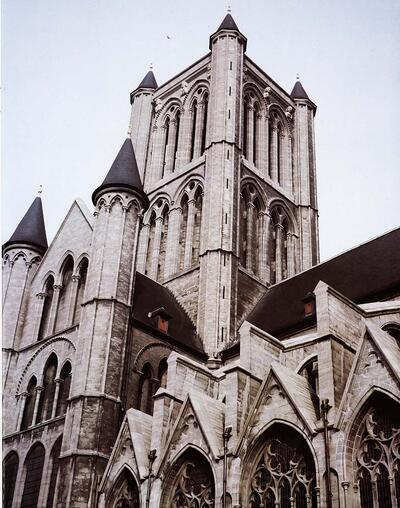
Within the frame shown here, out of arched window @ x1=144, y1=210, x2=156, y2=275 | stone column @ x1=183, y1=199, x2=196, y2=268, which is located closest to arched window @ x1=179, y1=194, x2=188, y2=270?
stone column @ x1=183, y1=199, x2=196, y2=268

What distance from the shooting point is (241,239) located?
30156 millimetres

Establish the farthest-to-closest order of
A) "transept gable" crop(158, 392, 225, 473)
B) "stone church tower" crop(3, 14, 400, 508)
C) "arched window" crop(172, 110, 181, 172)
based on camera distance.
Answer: "arched window" crop(172, 110, 181, 172)
"transept gable" crop(158, 392, 225, 473)
"stone church tower" crop(3, 14, 400, 508)

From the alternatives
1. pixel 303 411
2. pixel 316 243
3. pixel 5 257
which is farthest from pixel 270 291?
pixel 303 411

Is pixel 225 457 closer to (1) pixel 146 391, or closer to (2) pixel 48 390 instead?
(1) pixel 146 391

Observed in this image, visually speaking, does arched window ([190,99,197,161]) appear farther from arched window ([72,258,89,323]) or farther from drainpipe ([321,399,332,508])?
drainpipe ([321,399,332,508])

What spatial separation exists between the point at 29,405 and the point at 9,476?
2.26m

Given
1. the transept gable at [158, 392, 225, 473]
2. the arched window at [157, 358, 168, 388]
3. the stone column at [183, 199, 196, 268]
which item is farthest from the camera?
the stone column at [183, 199, 196, 268]

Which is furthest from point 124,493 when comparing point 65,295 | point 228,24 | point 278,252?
point 228,24

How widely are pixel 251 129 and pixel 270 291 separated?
9.16 metres

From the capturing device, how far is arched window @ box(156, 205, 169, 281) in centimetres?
3062

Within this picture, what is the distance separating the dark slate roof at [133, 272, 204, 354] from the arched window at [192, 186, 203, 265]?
7.35 feet

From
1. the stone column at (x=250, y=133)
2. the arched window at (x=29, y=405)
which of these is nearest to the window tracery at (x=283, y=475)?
the arched window at (x=29, y=405)

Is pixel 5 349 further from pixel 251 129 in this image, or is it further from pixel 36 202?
A: pixel 251 129

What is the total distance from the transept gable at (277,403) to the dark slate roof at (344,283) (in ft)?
20.9
